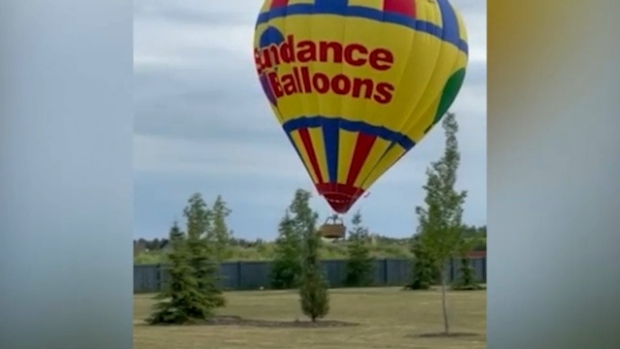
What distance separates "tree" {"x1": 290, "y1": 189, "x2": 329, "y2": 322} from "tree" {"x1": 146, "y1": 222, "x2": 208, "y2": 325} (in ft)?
0.82

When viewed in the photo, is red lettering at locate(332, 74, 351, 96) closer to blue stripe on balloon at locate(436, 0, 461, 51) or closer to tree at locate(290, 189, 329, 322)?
blue stripe on balloon at locate(436, 0, 461, 51)

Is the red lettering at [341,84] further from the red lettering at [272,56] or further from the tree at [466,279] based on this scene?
the tree at [466,279]

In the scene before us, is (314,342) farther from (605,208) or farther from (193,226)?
(605,208)

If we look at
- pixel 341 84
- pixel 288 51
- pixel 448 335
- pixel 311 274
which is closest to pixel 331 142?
pixel 341 84

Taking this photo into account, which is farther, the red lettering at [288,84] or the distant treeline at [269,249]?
the red lettering at [288,84]

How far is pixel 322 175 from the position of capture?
314 cm

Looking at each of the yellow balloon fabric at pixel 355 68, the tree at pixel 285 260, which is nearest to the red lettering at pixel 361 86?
the yellow balloon fabric at pixel 355 68

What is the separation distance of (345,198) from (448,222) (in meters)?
0.55

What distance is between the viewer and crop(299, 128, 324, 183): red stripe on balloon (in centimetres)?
309

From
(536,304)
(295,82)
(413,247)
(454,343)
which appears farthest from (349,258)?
(536,304)

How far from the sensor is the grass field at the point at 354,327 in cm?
253

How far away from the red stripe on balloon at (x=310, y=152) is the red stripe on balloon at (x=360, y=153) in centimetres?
13

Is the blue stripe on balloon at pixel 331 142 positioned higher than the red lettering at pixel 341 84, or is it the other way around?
the red lettering at pixel 341 84

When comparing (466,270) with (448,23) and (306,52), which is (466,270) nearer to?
(448,23)
